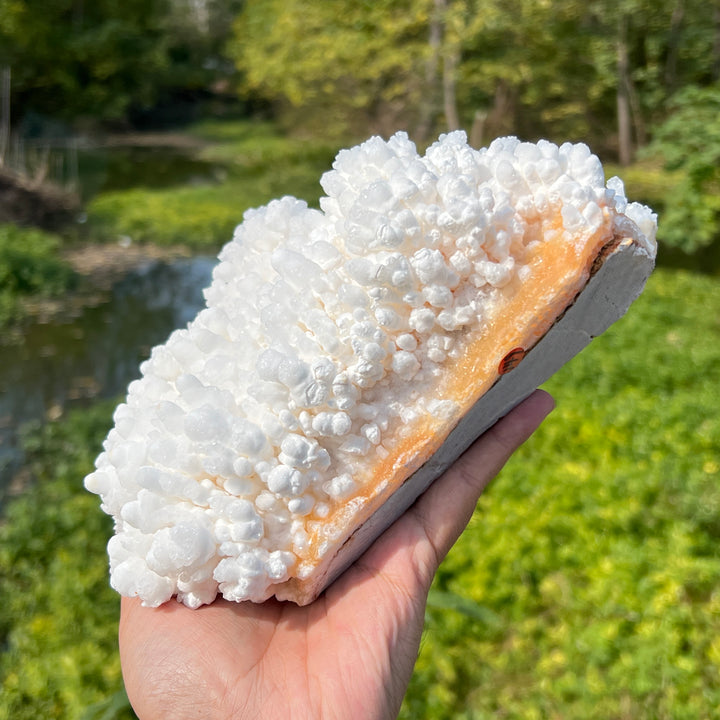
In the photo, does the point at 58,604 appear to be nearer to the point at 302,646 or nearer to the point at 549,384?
the point at 302,646

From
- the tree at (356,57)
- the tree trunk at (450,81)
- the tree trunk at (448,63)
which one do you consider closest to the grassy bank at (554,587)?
the tree trunk at (448,63)

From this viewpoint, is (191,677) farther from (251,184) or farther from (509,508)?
(251,184)

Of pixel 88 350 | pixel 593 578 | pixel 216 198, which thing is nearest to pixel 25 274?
pixel 88 350

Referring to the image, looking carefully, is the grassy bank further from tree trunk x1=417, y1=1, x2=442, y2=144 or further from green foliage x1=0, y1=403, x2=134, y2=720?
tree trunk x1=417, y1=1, x2=442, y2=144

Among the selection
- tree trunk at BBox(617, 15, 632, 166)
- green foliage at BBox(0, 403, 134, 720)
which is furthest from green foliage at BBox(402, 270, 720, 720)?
tree trunk at BBox(617, 15, 632, 166)

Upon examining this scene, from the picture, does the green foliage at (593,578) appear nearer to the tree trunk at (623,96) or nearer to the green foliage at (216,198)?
the tree trunk at (623,96)

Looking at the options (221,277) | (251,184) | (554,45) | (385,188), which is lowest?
(251,184)

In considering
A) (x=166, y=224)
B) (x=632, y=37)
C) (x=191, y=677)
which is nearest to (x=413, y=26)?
(x=632, y=37)
